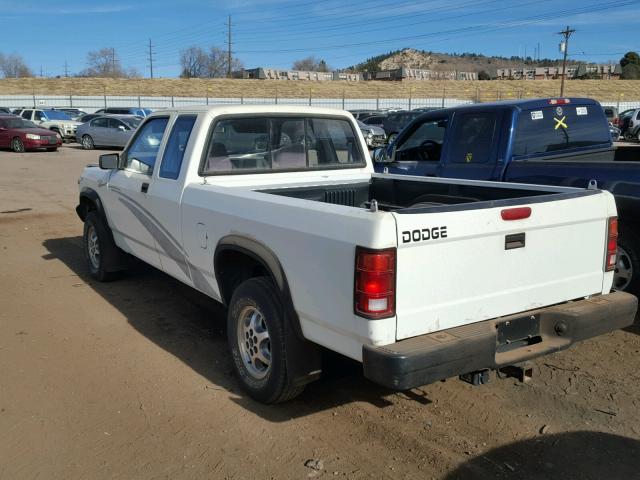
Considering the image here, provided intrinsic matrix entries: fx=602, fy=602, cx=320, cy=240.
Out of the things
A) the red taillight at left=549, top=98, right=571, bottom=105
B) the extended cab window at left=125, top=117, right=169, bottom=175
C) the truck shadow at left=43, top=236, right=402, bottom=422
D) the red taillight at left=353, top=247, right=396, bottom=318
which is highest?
the red taillight at left=549, top=98, right=571, bottom=105

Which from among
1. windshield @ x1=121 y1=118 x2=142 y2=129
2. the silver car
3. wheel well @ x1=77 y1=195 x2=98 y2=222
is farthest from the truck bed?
windshield @ x1=121 y1=118 x2=142 y2=129

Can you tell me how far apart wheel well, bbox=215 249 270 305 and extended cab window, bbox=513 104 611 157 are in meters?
3.56

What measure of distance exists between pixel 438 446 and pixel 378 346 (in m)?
0.86

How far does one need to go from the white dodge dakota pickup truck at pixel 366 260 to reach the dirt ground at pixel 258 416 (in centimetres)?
39

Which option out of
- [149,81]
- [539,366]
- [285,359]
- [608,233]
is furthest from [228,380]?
[149,81]

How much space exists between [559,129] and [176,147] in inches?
166

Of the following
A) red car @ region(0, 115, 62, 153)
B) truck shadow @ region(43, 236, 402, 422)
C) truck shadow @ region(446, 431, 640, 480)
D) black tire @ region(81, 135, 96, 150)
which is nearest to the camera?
truck shadow @ region(446, 431, 640, 480)

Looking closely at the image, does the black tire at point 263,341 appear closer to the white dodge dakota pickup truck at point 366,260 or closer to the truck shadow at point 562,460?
the white dodge dakota pickup truck at point 366,260

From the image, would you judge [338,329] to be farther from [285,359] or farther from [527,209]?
[527,209]

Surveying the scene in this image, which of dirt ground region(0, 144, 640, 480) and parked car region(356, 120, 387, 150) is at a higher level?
parked car region(356, 120, 387, 150)

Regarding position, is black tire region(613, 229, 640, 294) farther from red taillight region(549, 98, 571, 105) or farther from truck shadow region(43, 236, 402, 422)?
truck shadow region(43, 236, 402, 422)

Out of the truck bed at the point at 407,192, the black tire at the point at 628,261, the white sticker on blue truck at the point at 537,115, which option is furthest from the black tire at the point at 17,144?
the black tire at the point at 628,261

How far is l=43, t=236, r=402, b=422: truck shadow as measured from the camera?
3.88 m

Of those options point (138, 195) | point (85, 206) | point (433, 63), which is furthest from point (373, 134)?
point (433, 63)
